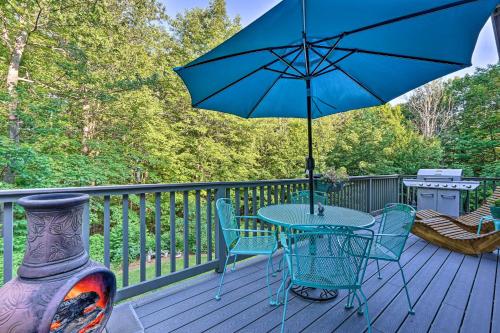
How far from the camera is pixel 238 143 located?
10.3m

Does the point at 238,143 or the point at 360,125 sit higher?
the point at 360,125

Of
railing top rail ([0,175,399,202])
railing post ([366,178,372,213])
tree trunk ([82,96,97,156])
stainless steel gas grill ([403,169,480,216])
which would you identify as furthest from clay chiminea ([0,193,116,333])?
tree trunk ([82,96,97,156])

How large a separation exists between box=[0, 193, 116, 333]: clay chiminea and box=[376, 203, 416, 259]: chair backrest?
2243 millimetres

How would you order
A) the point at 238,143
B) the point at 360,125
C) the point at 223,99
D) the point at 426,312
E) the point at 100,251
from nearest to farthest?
the point at 426,312 < the point at 223,99 < the point at 100,251 < the point at 238,143 < the point at 360,125

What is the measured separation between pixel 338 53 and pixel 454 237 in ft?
10.0

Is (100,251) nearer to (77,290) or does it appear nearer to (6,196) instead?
(6,196)

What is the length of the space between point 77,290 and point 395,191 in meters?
6.63

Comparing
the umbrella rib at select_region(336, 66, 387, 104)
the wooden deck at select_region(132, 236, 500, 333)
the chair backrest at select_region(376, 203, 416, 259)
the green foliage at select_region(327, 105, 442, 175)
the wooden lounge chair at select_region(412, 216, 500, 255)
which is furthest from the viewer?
the green foliage at select_region(327, 105, 442, 175)

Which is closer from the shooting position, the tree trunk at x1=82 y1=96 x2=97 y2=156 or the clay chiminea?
the clay chiminea

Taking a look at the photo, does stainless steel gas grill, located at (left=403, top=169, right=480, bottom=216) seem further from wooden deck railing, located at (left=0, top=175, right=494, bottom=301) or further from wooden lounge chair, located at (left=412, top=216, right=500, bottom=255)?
wooden lounge chair, located at (left=412, top=216, right=500, bottom=255)

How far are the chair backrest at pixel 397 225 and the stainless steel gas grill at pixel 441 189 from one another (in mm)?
3039

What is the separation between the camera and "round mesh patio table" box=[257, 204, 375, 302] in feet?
6.73

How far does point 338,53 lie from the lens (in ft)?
7.45

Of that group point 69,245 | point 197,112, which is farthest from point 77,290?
point 197,112
